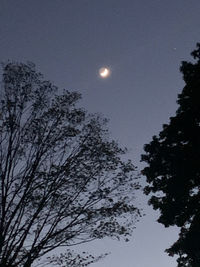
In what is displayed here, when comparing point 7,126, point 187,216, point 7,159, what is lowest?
point 187,216

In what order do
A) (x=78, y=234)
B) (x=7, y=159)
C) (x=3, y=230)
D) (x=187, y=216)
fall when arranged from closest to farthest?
(x=3, y=230) → (x=7, y=159) → (x=78, y=234) → (x=187, y=216)

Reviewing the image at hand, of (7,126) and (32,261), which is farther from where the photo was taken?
(7,126)

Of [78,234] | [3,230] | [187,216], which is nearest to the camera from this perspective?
[3,230]

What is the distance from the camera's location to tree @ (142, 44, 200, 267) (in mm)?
14719

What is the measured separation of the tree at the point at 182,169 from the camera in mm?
14719

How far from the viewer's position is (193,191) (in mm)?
15609

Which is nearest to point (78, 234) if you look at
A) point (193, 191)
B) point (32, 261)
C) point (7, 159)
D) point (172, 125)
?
point (32, 261)

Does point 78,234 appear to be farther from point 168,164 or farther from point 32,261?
point 168,164

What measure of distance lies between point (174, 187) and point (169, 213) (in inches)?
52.8

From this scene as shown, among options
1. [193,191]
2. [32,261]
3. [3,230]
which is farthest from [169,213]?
[3,230]

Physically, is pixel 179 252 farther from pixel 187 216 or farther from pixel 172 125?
pixel 172 125

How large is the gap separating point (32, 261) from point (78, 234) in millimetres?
2018

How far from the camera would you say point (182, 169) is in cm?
1532

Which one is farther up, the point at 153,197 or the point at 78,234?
the point at 153,197
